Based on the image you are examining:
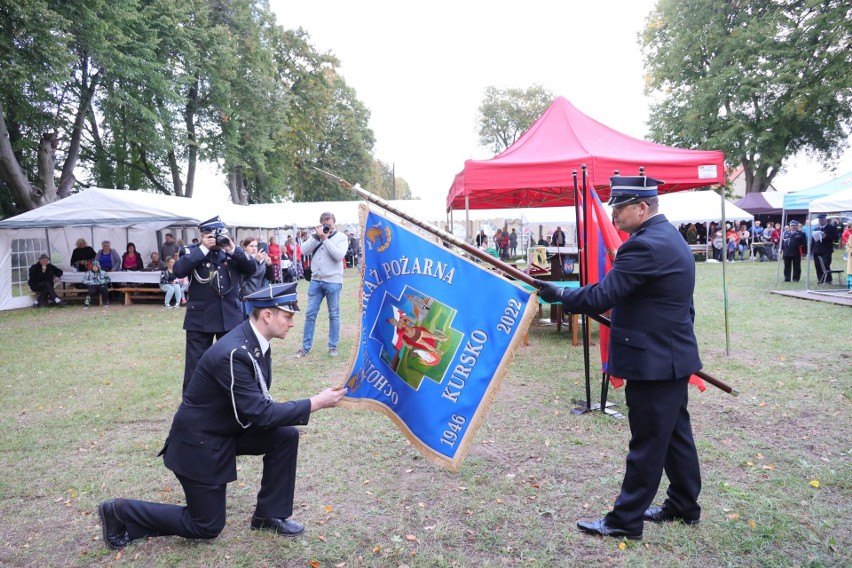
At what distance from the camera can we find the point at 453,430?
3.33 m

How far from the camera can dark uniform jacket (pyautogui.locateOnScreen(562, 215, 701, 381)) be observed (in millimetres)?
3068

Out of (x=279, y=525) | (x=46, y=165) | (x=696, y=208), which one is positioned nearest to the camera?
(x=279, y=525)

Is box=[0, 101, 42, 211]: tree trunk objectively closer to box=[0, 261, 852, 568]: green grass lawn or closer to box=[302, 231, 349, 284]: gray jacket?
box=[0, 261, 852, 568]: green grass lawn

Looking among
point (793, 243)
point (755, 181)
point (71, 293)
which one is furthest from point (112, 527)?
point (755, 181)

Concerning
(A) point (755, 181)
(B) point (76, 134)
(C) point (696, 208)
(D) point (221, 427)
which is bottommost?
(D) point (221, 427)

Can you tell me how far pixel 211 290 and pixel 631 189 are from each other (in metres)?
4.01

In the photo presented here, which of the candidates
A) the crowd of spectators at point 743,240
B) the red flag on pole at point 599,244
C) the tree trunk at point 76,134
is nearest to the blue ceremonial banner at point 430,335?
the red flag on pole at point 599,244

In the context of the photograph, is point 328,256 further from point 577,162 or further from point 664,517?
point 664,517

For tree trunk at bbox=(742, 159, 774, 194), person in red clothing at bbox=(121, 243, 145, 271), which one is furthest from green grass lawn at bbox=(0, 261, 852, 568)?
tree trunk at bbox=(742, 159, 774, 194)

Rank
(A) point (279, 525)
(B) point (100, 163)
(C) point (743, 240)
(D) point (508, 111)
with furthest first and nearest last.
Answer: (D) point (508, 111), (C) point (743, 240), (B) point (100, 163), (A) point (279, 525)

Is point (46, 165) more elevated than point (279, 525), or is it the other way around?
point (46, 165)

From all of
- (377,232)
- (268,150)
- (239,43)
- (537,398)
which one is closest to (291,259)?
(268,150)

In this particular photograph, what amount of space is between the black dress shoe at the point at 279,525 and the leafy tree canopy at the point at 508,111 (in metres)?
53.3

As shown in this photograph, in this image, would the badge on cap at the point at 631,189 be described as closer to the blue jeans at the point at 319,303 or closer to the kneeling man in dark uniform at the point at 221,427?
the kneeling man in dark uniform at the point at 221,427
